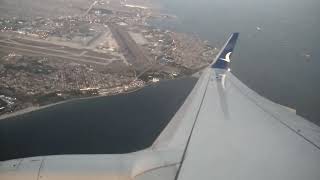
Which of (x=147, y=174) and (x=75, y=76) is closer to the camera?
(x=147, y=174)

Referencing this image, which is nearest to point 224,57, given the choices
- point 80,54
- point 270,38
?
point 80,54

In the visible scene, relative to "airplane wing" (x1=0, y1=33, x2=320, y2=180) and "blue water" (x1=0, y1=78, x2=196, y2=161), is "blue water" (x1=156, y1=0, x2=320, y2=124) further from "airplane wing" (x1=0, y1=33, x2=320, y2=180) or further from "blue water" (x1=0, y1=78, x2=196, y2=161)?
"airplane wing" (x1=0, y1=33, x2=320, y2=180)

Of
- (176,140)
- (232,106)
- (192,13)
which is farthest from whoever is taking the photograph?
(192,13)

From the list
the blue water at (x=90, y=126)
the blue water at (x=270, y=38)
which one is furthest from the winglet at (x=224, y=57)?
the blue water at (x=270, y=38)

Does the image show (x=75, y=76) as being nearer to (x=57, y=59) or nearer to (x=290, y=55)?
(x=57, y=59)

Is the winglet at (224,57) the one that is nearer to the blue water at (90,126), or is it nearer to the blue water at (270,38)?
the blue water at (90,126)

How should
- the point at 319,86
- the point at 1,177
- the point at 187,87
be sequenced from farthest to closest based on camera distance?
the point at 319,86 → the point at 187,87 → the point at 1,177

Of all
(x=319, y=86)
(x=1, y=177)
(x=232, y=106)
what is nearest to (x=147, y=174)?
(x=1, y=177)

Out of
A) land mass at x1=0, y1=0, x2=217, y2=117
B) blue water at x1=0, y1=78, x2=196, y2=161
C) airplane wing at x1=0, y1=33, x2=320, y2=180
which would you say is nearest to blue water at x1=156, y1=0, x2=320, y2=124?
land mass at x1=0, y1=0, x2=217, y2=117
